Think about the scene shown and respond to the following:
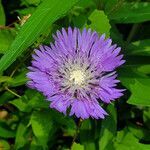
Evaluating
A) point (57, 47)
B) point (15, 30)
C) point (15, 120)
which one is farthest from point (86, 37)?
point (15, 120)

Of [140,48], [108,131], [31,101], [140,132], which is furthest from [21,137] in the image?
[140,48]

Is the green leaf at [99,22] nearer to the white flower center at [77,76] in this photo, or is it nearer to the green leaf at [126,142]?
the white flower center at [77,76]

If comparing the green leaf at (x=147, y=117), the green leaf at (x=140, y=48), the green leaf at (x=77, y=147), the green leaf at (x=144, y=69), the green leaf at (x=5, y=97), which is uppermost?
the green leaf at (x=140, y=48)

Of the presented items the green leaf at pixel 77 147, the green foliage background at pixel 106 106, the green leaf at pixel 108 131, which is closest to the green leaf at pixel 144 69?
the green foliage background at pixel 106 106

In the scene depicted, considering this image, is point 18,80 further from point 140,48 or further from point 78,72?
point 140,48

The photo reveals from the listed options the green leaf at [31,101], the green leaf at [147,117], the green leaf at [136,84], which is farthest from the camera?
the green leaf at [147,117]

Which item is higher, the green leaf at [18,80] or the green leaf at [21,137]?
the green leaf at [18,80]

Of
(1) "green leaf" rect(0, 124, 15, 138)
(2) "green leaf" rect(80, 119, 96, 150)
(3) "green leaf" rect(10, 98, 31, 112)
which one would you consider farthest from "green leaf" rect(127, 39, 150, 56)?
(1) "green leaf" rect(0, 124, 15, 138)
